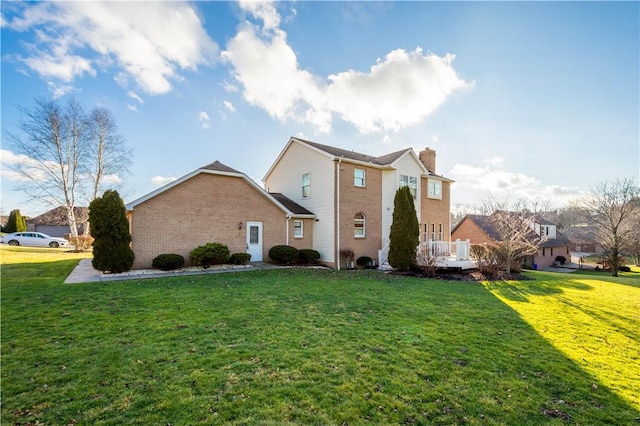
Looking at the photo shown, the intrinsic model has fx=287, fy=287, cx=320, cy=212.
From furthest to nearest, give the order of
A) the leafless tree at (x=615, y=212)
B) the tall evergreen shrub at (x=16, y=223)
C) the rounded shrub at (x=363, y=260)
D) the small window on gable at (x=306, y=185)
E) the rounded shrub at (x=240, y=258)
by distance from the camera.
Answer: the tall evergreen shrub at (x=16, y=223)
the leafless tree at (x=615, y=212)
the small window on gable at (x=306, y=185)
the rounded shrub at (x=363, y=260)
the rounded shrub at (x=240, y=258)

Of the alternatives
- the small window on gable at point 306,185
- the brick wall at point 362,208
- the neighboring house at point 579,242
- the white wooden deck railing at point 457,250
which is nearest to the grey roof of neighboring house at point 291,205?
the small window on gable at point 306,185

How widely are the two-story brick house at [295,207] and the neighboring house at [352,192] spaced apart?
0.06m

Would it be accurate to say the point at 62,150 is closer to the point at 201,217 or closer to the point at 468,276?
the point at 201,217

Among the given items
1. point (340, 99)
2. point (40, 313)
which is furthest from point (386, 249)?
point (40, 313)

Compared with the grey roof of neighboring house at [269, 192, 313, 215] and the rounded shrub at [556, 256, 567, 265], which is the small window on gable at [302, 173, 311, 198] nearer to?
the grey roof of neighboring house at [269, 192, 313, 215]

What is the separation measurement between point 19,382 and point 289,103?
16.5 m

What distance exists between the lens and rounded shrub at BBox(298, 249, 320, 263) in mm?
18281

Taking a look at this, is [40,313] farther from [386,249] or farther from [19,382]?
[386,249]

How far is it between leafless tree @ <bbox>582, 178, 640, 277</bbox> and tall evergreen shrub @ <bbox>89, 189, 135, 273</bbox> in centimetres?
3889

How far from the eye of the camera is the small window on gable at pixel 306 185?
20172 millimetres

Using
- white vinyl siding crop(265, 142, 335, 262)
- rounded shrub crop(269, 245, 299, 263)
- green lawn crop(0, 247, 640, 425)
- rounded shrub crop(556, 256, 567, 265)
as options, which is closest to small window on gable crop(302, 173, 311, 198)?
white vinyl siding crop(265, 142, 335, 262)

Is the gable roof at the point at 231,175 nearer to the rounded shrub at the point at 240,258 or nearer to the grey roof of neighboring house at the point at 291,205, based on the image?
the grey roof of neighboring house at the point at 291,205

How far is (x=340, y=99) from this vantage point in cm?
1689

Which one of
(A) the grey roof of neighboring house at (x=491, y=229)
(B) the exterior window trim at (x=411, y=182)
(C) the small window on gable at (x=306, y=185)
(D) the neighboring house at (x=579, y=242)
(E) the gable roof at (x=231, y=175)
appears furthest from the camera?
(D) the neighboring house at (x=579, y=242)
